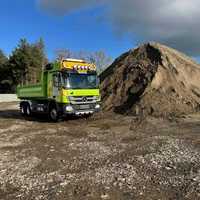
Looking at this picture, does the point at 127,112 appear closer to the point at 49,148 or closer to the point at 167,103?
the point at 167,103

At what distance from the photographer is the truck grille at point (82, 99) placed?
1941 centimetres

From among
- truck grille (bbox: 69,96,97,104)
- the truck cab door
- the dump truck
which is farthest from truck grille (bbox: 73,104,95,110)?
the truck cab door

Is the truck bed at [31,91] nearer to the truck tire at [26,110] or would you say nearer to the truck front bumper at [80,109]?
the truck tire at [26,110]

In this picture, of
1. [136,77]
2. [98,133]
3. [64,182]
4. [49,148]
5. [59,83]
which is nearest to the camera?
[64,182]

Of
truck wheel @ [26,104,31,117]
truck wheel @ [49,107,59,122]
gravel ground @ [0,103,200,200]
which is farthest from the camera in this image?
truck wheel @ [26,104,31,117]

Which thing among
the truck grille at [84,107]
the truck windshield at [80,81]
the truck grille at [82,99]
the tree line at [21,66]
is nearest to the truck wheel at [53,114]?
the truck grille at [84,107]

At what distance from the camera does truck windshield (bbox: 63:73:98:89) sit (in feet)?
63.0

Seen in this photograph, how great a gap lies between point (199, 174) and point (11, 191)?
4.55 m

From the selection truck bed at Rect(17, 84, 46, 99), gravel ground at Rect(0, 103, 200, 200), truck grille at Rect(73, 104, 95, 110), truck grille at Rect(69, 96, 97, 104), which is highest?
truck bed at Rect(17, 84, 46, 99)

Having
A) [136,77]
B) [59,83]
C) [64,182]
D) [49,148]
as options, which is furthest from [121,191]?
[136,77]

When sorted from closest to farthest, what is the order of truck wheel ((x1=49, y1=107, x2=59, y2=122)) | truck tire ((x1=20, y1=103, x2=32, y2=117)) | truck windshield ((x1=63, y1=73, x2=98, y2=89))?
truck windshield ((x1=63, y1=73, x2=98, y2=89)) < truck wheel ((x1=49, y1=107, x2=59, y2=122)) < truck tire ((x1=20, y1=103, x2=32, y2=117))

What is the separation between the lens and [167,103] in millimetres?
22297

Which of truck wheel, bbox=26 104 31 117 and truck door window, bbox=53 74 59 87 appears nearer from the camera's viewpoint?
truck door window, bbox=53 74 59 87

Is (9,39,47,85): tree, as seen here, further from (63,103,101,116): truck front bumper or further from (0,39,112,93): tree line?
(63,103,101,116): truck front bumper
